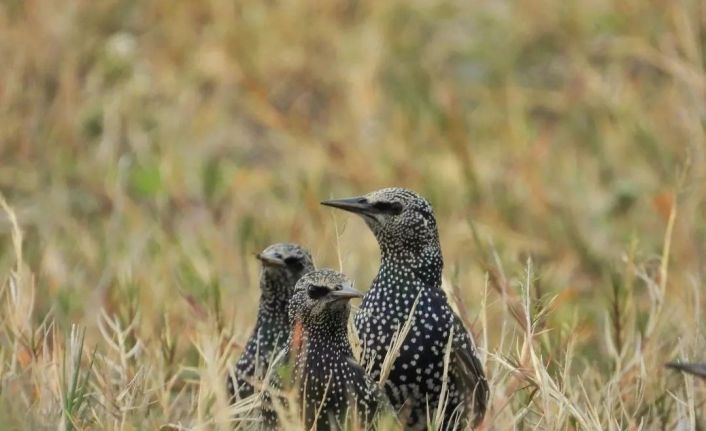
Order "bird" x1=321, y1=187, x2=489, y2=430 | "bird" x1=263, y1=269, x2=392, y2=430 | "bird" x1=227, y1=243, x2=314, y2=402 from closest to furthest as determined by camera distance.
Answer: "bird" x1=263, y1=269, x2=392, y2=430, "bird" x1=321, y1=187, x2=489, y2=430, "bird" x1=227, y1=243, x2=314, y2=402

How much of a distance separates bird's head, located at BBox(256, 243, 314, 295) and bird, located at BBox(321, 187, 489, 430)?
43 cm

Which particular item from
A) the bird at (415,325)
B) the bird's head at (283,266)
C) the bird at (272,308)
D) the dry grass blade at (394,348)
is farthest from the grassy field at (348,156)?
the dry grass blade at (394,348)

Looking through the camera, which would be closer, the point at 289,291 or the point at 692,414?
the point at 692,414

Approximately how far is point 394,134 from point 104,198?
1.55 m

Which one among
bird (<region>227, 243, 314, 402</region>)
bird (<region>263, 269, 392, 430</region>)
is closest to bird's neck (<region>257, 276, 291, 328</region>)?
bird (<region>227, 243, 314, 402</region>)

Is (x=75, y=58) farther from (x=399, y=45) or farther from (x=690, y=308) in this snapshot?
(x=690, y=308)

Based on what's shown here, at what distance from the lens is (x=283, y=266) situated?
5770 millimetres

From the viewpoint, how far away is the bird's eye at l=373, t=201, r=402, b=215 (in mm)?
5383

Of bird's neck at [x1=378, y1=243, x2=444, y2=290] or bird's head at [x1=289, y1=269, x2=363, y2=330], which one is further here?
bird's neck at [x1=378, y1=243, x2=444, y2=290]

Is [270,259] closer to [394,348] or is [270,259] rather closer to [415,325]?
[415,325]

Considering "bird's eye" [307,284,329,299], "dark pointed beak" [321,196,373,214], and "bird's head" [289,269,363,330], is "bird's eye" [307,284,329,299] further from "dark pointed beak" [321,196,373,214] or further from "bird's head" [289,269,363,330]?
"dark pointed beak" [321,196,373,214]

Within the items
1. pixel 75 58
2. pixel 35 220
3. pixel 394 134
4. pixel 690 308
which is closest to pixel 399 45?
pixel 394 134

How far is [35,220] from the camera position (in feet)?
28.0

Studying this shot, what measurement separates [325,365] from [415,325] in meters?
0.41
